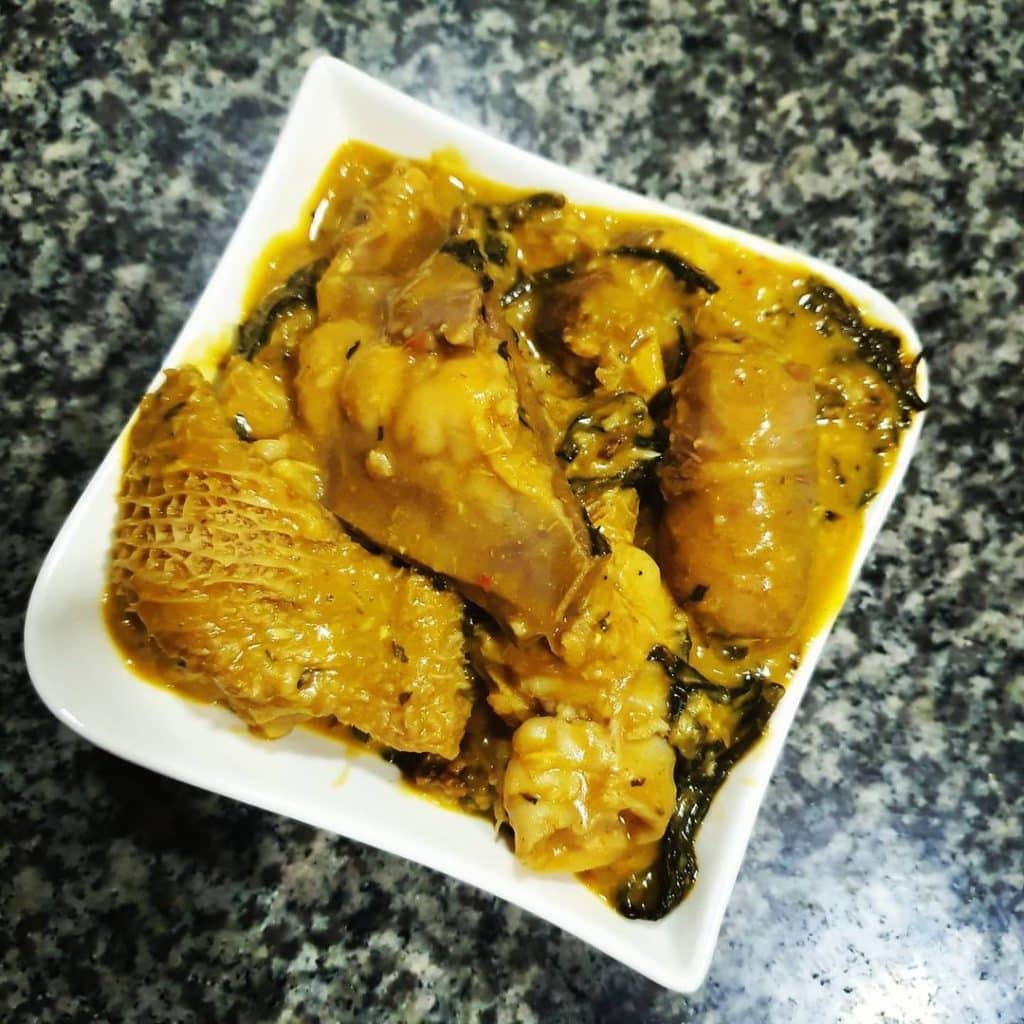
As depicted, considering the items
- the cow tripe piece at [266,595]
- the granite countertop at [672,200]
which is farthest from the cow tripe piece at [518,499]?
the granite countertop at [672,200]

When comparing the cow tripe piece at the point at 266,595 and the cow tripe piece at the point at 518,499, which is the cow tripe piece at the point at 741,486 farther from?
the cow tripe piece at the point at 266,595

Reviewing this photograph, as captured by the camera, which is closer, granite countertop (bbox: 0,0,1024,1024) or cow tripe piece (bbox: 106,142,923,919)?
cow tripe piece (bbox: 106,142,923,919)

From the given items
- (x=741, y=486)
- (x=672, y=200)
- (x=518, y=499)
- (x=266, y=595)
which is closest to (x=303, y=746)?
(x=266, y=595)

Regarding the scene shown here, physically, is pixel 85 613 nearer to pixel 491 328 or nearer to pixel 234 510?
pixel 234 510

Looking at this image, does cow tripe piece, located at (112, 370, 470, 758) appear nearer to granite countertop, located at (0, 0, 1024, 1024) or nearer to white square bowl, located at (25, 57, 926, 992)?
white square bowl, located at (25, 57, 926, 992)

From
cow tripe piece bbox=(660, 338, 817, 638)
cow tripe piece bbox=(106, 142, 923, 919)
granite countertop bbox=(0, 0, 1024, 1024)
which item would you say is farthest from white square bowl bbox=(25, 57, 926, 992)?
granite countertop bbox=(0, 0, 1024, 1024)

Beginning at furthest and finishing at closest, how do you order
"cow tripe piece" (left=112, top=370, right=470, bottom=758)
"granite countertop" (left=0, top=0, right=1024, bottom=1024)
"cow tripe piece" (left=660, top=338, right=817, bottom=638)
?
"granite countertop" (left=0, top=0, right=1024, bottom=1024) → "cow tripe piece" (left=660, top=338, right=817, bottom=638) → "cow tripe piece" (left=112, top=370, right=470, bottom=758)

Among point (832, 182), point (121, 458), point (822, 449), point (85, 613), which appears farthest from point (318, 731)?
point (832, 182)

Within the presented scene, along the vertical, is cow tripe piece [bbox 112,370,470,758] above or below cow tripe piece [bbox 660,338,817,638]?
below
